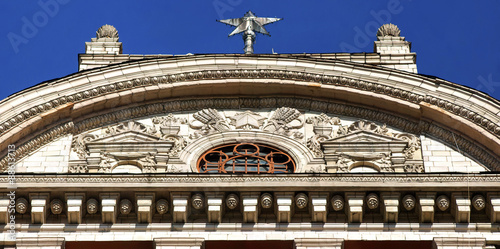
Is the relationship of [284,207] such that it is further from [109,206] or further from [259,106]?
[259,106]

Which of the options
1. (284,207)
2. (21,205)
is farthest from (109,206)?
(284,207)

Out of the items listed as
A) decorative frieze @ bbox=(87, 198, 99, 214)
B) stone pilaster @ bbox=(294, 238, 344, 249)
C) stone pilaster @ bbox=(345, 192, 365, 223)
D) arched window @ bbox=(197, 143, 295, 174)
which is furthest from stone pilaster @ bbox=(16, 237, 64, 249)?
stone pilaster @ bbox=(345, 192, 365, 223)

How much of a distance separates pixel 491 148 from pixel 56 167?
8838 mm

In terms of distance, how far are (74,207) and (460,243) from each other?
7222 millimetres

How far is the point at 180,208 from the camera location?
2662 centimetres

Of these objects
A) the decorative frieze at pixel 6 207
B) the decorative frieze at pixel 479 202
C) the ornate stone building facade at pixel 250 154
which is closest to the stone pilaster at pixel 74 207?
the ornate stone building facade at pixel 250 154

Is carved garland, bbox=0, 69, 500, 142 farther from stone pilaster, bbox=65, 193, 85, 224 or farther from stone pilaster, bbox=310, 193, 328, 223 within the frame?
stone pilaster, bbox=310, 193, 328, 223

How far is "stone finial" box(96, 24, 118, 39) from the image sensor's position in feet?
111

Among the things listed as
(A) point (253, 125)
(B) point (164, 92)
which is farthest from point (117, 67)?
(A) point (253, 125)

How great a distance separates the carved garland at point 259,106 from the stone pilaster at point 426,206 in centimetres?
243

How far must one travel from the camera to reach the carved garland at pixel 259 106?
2912cm

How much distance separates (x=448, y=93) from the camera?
98.2 ft

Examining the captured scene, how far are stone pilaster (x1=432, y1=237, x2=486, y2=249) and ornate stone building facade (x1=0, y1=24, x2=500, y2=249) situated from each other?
3cm

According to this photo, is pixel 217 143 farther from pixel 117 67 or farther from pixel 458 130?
pixel 458 130
